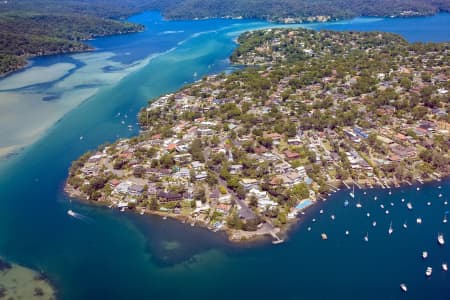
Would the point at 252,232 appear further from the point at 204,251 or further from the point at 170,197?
the point at 170,197

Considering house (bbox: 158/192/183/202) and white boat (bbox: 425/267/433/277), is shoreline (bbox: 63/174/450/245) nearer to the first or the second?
house (bbox: 158/192/183/202)

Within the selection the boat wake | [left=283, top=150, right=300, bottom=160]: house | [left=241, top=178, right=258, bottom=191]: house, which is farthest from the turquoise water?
[left=283, top=150, right=300, bottom=160]: house

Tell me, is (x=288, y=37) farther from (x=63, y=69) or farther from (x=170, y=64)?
(x=63, y=69)

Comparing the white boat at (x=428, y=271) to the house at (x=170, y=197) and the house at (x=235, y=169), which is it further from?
the house at (x=170, y=197)

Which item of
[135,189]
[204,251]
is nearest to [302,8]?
[135,189]

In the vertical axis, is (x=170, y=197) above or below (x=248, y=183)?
below

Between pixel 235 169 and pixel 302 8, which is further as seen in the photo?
pixel 302 8

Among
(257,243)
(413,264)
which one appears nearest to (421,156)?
(413,264)
